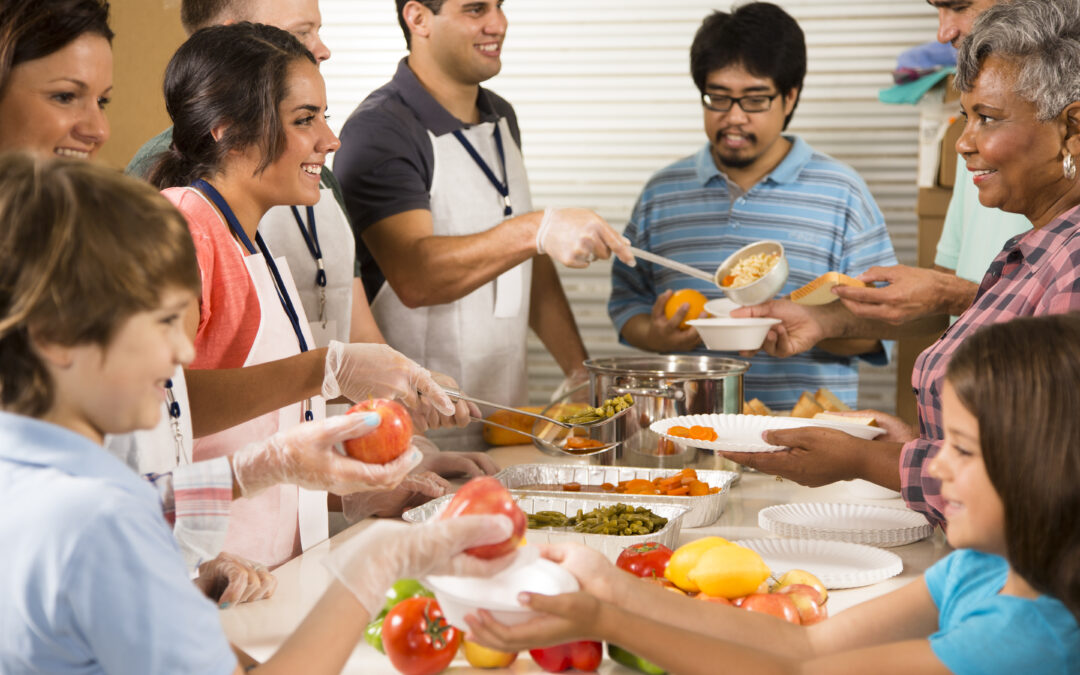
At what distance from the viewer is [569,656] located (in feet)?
4.85

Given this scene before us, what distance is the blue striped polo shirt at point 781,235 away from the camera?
369cm

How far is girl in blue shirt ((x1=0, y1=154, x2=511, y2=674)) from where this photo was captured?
1027mm

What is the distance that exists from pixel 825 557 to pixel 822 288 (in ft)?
3.71

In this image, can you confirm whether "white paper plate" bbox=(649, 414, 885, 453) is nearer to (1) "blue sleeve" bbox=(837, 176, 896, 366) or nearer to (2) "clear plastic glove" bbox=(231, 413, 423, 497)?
(2) "clear plastic glove" bbox=(231, 413, 423, 497)

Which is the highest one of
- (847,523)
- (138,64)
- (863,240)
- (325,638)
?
(138,64)

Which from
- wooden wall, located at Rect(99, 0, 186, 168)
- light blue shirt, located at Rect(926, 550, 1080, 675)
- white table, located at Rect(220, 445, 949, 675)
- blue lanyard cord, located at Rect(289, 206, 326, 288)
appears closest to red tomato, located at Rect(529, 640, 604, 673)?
white table, located at Rect(220, 445, 949, 675)

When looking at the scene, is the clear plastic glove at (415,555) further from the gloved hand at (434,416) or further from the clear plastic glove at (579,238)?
the clear plastic glove at (579,238)

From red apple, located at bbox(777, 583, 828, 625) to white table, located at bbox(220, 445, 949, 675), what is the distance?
0.09 metres

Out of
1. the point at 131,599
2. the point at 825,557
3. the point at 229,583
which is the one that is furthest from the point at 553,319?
the point at 131,599

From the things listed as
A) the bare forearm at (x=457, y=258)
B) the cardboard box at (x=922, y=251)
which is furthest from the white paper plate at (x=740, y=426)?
the cardboard box at (x=922, y=251)

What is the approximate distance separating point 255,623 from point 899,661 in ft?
3.24

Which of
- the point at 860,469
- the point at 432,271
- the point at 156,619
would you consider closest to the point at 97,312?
the point at 156,619

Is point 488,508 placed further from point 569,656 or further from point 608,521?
point 608,521

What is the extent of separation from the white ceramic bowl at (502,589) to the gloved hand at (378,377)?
87 cm
